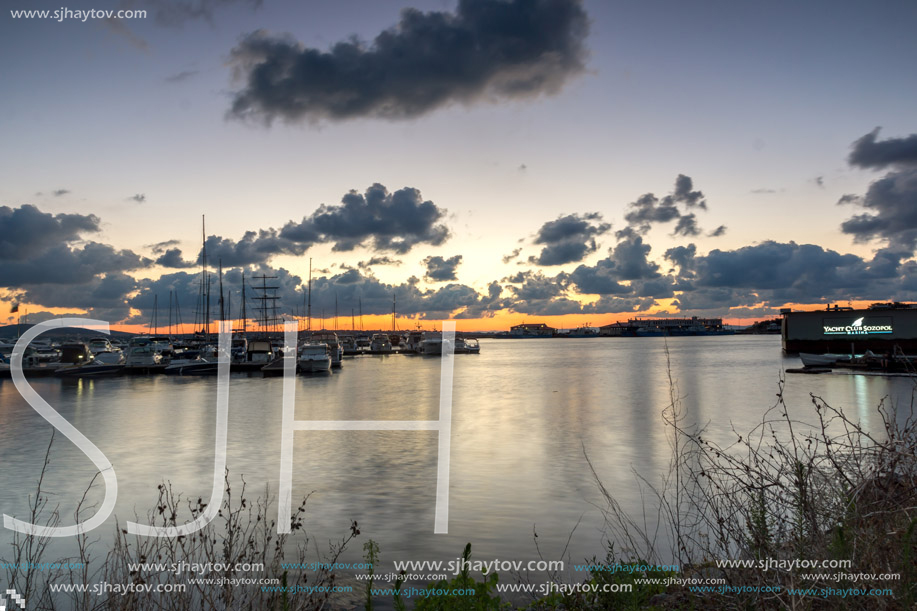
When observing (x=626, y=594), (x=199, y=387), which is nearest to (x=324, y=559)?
(x=626, y=594)

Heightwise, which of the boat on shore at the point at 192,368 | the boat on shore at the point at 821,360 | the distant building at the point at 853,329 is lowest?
the boat on shore at the point at 192,368

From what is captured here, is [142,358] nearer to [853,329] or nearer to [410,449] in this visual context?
[410,449]

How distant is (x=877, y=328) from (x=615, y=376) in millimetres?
44698

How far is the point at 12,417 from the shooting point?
38.3 m

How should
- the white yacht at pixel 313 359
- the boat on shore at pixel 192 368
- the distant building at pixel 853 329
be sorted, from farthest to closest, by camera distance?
the distant building at pixel 853 329
the white yacht at pixel 313 359
the boat on shore at pixel 192 368

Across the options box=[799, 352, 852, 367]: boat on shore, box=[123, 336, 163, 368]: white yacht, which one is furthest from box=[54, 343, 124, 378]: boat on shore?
box=[799, 352, 852, 367]: boat on shore

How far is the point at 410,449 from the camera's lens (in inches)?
1043

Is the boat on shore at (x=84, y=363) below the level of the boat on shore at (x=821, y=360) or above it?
below

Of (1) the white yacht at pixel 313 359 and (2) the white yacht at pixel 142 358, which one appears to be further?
(2) the white yacht at pixel 142 358

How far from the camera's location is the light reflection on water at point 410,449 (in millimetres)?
15344
